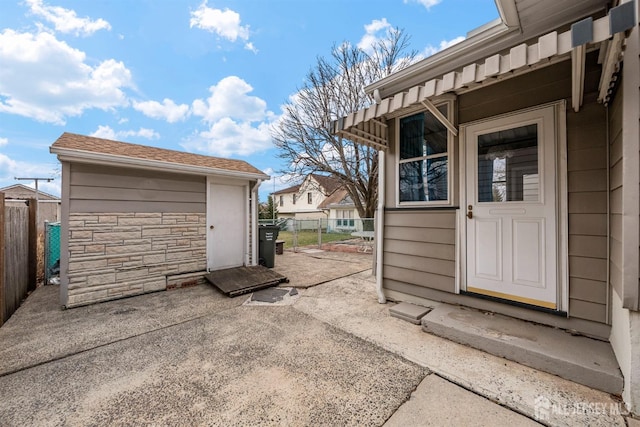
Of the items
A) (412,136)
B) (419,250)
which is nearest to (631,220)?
(419,250)

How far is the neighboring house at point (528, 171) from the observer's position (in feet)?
5.40

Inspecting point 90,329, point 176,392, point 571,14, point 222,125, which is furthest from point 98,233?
point 222,125

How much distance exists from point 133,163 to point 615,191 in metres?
5.83

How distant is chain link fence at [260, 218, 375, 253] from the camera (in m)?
9.65

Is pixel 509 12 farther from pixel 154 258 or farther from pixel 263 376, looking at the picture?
pixel 154 258

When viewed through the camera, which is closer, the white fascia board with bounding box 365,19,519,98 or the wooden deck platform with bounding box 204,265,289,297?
the white fascia board with bounding box 365,19,519,98

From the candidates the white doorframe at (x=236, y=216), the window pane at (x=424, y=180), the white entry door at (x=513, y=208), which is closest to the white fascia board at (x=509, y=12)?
the white entry door at (x=513, y=208)

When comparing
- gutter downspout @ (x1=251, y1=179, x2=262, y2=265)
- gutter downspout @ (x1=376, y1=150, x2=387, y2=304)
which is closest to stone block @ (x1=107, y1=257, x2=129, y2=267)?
gutter downspout @ (x1=251, y1=179, x2=262, y2=265)

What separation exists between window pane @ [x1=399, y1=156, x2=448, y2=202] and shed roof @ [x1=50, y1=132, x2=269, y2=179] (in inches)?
133

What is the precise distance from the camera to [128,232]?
14.0ft

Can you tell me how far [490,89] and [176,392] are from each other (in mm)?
4317

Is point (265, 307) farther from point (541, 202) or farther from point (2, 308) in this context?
point (541, 202)

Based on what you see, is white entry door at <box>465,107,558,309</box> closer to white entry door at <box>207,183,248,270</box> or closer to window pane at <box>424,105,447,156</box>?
window pane at <box>424,105,447,156</box>

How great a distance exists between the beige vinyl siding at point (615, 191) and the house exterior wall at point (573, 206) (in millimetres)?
108
